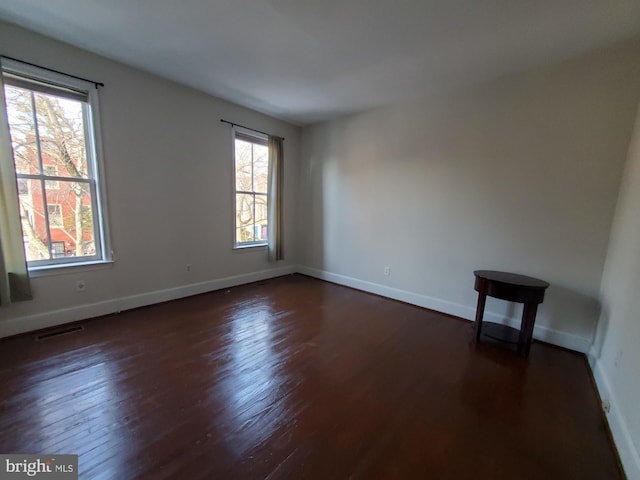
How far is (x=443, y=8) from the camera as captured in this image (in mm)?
1808

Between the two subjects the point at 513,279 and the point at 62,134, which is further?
the point at 62,134

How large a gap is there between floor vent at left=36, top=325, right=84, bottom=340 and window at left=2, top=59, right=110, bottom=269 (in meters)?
0.64

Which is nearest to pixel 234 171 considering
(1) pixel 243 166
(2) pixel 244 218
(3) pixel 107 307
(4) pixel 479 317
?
(1) pixel 243 166

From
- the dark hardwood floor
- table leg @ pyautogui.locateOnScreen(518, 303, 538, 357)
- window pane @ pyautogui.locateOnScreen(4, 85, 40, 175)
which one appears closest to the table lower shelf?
table leg @ pyautogui.locateOnScreen(518, 303, 538, 357)

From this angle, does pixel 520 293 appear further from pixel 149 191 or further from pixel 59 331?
pixel 59 331

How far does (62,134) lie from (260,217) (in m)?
2.51

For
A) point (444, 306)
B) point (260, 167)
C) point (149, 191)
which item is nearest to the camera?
point (149, 191)

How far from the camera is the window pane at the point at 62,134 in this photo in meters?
2.45

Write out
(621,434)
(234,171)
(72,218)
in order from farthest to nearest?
(234,171)
(72,218)
(621,434)

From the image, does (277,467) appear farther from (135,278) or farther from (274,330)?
(135,278)

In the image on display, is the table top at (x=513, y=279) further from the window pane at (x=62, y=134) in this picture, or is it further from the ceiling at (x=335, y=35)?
the window pane at (x=62, y=134)

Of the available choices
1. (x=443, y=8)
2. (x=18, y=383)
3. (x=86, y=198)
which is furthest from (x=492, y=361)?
(x=86, y=198)

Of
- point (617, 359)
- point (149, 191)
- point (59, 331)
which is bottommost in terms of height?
point (59, 331)

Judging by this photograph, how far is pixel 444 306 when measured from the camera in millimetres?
3266
